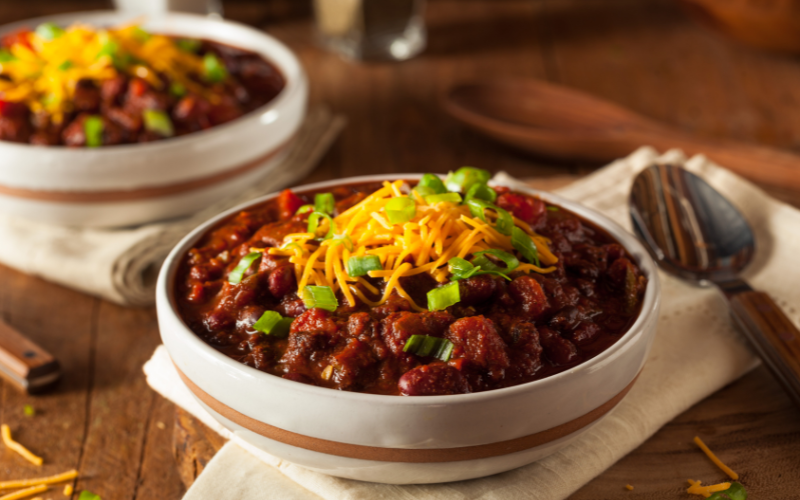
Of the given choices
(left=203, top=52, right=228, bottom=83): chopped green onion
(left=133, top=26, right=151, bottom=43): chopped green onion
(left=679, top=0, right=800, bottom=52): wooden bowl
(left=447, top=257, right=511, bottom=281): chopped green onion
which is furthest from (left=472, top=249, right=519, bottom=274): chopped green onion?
(left=679, top=0, right=800, bottom=52): wooden bowl

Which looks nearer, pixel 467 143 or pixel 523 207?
pixel 523 207

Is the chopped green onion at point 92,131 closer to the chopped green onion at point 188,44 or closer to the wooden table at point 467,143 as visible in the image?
the wooden table at point 467,143

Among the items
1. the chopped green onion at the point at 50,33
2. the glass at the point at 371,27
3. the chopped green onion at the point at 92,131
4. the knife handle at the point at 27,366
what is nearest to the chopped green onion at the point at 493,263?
the knife handle at the point at 27,366

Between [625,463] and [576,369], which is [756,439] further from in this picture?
[576,369]

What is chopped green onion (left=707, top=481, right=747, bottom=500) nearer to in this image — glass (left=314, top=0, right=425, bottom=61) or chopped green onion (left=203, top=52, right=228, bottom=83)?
chopped green onion (left=203, top=52, right=228, bottom=83)

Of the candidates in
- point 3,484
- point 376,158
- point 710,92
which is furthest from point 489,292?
point 710,92

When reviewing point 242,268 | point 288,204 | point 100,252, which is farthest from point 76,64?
point 242,268

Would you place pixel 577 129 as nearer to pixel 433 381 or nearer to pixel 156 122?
pixel 156 122
